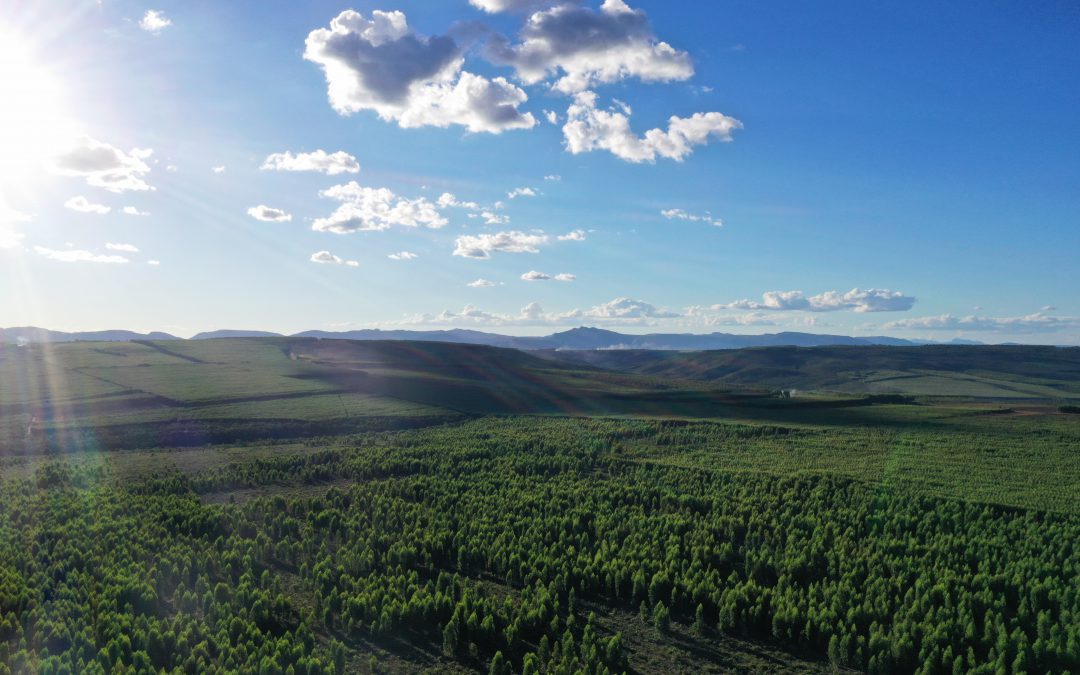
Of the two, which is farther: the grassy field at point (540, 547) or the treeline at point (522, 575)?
the grassy field at point (540, 547)

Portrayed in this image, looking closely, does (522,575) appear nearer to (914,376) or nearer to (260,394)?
(260,394)

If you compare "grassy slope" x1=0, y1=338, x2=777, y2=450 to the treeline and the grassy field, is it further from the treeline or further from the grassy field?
the treeline

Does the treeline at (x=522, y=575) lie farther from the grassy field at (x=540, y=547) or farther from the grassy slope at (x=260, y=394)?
the grassy slope at (x=260, y=394)

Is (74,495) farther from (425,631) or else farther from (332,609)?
(425,631)

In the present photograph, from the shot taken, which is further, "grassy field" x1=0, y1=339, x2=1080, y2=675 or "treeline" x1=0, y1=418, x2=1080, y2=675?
"grassy field" x1=0, y1=339, x2=1080, y2=675

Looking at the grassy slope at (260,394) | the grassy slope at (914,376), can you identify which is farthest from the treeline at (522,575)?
the grassy slope at (914,376)

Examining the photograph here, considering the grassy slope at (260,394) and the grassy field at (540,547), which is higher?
the grassy slope at (260,394)

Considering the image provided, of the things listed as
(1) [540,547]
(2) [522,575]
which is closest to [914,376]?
(1) [540,547]

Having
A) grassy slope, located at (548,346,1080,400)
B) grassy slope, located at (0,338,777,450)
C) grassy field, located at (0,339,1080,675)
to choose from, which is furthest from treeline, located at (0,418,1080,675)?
grassy slope, located at (548,346,1080,400)

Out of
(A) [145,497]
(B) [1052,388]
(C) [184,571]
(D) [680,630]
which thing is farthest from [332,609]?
(B) [1052,388]
